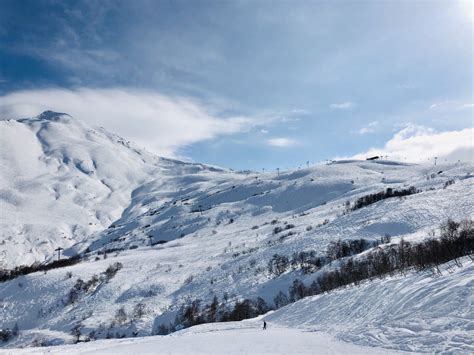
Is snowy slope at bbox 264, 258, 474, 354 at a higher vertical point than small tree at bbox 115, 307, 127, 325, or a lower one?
higher

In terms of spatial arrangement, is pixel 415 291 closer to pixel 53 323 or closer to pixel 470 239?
pixel 470 239

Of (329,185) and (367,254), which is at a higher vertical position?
(329,185)

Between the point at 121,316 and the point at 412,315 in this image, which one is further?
the point at 121,316

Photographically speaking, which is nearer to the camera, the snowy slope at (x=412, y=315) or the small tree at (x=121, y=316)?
the snowy slope at (x=412, y=315)

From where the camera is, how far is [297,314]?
27703 millimetres

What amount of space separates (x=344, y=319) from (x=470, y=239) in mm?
14164

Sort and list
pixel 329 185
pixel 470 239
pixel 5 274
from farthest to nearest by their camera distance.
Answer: pixel 329 185
pixel 5 274
pixel 470 239

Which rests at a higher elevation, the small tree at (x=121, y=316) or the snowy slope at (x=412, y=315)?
the snowy slope at (x=412, y=315)

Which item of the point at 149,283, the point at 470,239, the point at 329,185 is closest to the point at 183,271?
the point at 149,283

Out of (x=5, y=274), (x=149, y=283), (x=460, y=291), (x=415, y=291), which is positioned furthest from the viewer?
(x=5, y=274)

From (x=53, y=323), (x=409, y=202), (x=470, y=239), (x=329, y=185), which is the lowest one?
(x=53, y=323)

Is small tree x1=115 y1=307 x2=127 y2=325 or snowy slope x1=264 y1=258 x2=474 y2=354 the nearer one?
snowy slope x1=264 y1=258 x2=474 y2=354

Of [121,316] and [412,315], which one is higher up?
[412,315]

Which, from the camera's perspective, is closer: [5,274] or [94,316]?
[94,316]
